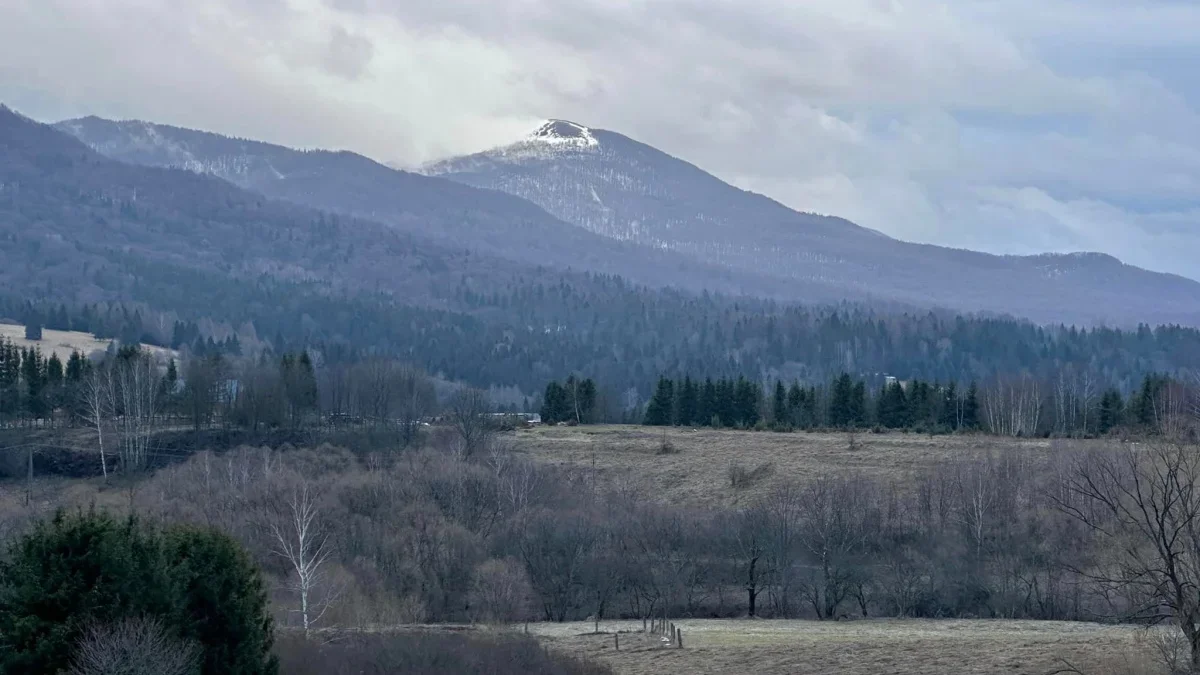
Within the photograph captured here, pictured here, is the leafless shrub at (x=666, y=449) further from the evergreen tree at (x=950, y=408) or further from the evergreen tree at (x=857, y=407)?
the evergreen tree at (x=950, y=408)

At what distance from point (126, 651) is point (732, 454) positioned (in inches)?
2090

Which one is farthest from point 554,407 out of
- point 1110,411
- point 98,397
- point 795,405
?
point 1110,411

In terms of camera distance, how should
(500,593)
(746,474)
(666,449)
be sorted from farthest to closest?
(666,449), (746,474), (500,593)

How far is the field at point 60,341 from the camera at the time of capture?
456 feet

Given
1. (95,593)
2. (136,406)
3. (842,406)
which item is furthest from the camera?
(842,406)

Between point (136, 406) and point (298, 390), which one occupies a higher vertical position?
point (298, 390)

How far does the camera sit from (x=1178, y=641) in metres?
30.6

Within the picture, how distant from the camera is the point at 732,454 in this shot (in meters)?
77.9

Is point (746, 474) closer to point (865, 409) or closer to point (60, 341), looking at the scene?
point (865, 409)

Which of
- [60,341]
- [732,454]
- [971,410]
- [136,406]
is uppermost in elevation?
[60,341]

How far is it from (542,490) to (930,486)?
18.1 m

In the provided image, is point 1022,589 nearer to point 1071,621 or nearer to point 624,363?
point 1071,621

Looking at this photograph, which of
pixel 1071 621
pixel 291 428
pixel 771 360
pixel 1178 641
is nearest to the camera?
pixel 1178 641

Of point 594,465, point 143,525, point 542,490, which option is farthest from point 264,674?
point 594,465
